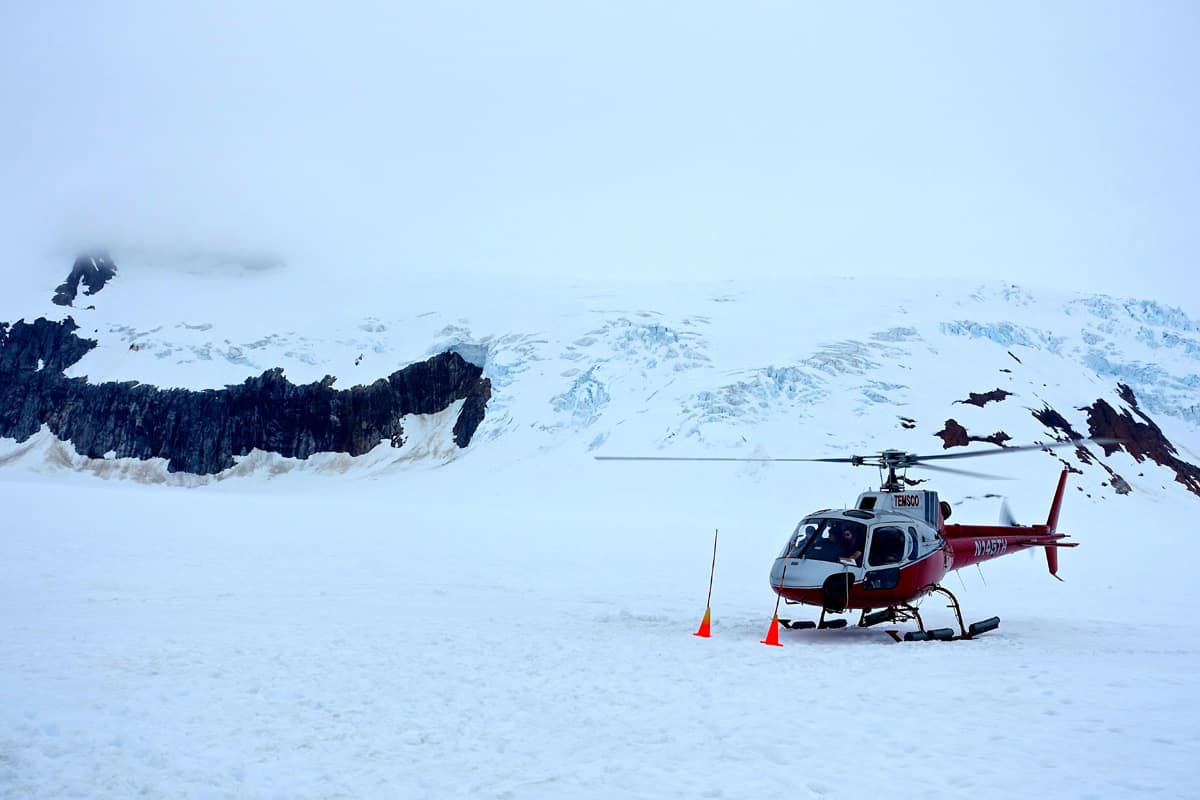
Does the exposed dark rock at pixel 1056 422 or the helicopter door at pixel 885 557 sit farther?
the exposed dark rock at pixel 1056 422

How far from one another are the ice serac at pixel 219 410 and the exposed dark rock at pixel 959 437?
119ft

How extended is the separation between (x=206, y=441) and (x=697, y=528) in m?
63.0

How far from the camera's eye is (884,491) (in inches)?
562

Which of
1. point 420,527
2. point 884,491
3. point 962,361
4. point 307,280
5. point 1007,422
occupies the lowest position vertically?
point 420,527

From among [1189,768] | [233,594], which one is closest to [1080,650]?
[1189,768]

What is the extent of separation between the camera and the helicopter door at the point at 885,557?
43.5ft

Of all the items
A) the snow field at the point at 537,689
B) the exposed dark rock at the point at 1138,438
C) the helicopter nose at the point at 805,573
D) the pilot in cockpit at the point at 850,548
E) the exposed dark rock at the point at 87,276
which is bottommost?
the snow field at the point at 537,689

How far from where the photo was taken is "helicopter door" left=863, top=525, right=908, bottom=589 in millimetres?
13273

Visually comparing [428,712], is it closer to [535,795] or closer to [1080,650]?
[535,795]

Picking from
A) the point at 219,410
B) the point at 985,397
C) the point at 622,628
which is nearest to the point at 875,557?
the point at 622,628

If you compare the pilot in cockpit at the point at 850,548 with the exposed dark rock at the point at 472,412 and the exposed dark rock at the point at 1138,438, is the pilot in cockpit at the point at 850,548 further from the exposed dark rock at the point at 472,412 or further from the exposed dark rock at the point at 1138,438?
the exposed dark rock at the point at 472,412

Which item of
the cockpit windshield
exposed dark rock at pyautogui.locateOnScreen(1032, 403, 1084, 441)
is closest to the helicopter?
the cockpit windshield

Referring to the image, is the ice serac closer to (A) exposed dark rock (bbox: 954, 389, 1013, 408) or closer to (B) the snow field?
(A) exposed dark rock (bbox: 954, 389, 1013, 408)

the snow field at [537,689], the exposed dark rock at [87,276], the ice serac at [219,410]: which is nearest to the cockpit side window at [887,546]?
the snow field at [537,689]
